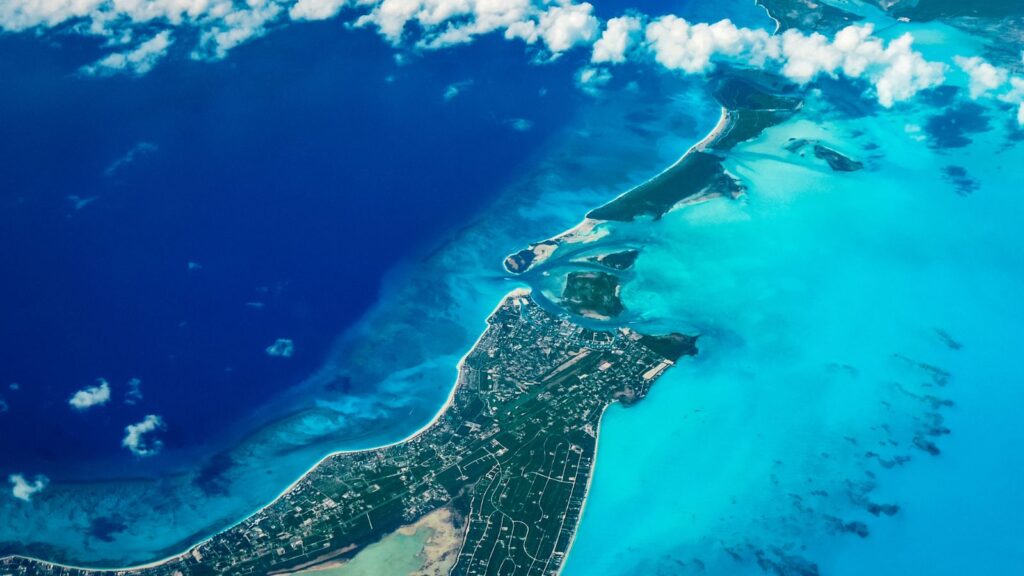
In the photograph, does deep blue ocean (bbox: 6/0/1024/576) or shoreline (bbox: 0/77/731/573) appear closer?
shoreline (bbox: 0/77/731/573)

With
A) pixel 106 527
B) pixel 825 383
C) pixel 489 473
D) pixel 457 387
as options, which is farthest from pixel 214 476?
pixel 825 383

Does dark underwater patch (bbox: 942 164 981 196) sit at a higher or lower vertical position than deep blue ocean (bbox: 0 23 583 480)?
lower

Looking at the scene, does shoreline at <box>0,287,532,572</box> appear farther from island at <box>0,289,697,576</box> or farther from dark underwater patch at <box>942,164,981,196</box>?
dark underwater patch at <box>942,164,981,196</box>

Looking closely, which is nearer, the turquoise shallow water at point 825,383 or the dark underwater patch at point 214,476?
the turquoise shallow water at point 825,383

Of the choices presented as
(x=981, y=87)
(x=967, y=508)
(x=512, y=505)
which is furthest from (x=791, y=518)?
(x=981, y=87)

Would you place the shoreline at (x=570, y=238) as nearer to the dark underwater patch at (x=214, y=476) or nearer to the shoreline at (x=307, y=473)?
the shoreline at (x=307, y=473)

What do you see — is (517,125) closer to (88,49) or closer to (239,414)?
(239,414)

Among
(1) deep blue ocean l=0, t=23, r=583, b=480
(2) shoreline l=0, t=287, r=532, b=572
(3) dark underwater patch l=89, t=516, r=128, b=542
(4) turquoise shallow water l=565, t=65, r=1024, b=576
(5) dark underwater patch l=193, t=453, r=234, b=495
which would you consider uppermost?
(1) deep blue ocean l=0, t=23, r=583, b=480

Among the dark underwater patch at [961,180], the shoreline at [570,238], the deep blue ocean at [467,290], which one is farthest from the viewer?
the dark underwater patch at [961,180]

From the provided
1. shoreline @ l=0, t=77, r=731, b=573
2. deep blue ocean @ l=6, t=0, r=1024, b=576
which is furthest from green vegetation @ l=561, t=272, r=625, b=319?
shoreline @ l=0, t=77, r=731, b=573

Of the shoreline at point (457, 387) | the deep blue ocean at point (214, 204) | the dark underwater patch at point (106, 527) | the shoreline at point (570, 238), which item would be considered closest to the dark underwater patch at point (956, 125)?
the shoreline at point (457, 387)
